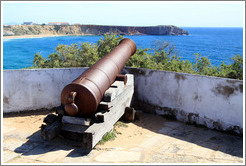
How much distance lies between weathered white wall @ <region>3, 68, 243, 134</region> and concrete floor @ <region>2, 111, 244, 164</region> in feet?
1.21

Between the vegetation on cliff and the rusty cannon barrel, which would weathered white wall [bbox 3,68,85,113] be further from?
the rusty cannon barrel

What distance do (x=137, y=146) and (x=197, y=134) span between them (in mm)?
1554

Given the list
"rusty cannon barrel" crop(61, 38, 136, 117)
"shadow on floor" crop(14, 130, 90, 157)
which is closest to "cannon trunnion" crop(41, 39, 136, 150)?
"rusty cannon barrel" crop(61, 38, 136, 117)

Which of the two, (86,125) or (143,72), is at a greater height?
(143,72)

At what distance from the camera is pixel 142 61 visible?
322 inches

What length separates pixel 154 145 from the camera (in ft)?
15.9

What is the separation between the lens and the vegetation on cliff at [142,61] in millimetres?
6859

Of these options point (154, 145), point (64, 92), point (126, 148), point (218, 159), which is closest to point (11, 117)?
point (64, 92)

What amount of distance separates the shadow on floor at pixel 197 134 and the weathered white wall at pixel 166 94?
9.1 inches

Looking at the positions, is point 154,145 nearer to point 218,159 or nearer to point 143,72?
point 218,159

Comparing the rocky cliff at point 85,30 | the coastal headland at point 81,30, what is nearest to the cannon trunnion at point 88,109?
the coastal headland at point 81,30

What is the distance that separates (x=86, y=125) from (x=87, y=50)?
4.69m

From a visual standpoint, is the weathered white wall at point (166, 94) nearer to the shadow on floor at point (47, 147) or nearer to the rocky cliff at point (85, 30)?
the shadow on floor at point (47, 147)

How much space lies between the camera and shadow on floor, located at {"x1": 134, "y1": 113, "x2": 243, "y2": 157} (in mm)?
4766
